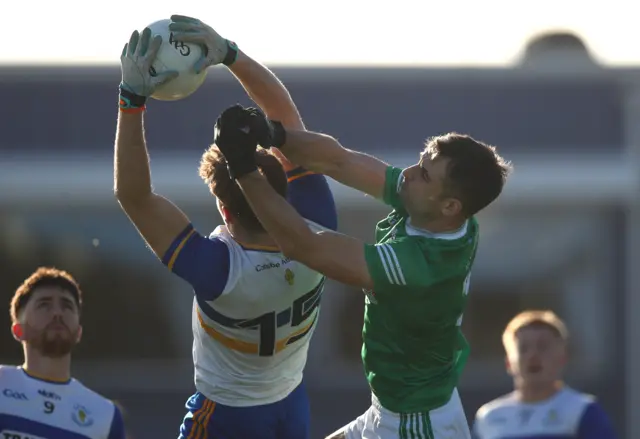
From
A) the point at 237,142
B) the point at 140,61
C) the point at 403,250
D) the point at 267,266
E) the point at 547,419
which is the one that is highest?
the point at 140,61

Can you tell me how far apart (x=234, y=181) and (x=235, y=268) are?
0.35 metres

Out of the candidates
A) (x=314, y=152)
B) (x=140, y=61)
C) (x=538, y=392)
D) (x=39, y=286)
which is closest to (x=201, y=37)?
(x=140, y=61)

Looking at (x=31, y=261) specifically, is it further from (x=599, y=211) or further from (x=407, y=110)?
(x=599, y=211)

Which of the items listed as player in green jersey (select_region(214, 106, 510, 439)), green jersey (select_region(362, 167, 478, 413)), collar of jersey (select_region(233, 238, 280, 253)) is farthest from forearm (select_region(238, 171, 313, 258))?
collar of jersey (select_region(233, 238, 280, 253))

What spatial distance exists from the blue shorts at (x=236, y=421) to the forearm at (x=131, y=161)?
110 centimetres

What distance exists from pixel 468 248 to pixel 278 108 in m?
1.09

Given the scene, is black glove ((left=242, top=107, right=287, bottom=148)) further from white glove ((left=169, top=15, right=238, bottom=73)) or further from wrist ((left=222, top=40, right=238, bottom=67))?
wrist ((left=222, top=40, right=238, bottom=67))

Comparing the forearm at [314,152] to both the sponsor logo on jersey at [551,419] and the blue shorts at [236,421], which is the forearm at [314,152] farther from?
the sponsor logo on jersey at [551,419]

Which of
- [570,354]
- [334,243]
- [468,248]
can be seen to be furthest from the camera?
[570,354]

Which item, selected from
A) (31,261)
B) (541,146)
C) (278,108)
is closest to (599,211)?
(541,146)

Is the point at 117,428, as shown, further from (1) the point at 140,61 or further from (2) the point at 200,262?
(1) the point at 140,61

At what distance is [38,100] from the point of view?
14.8 m

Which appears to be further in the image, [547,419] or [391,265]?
[547,419]

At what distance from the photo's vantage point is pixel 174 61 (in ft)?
17.3
